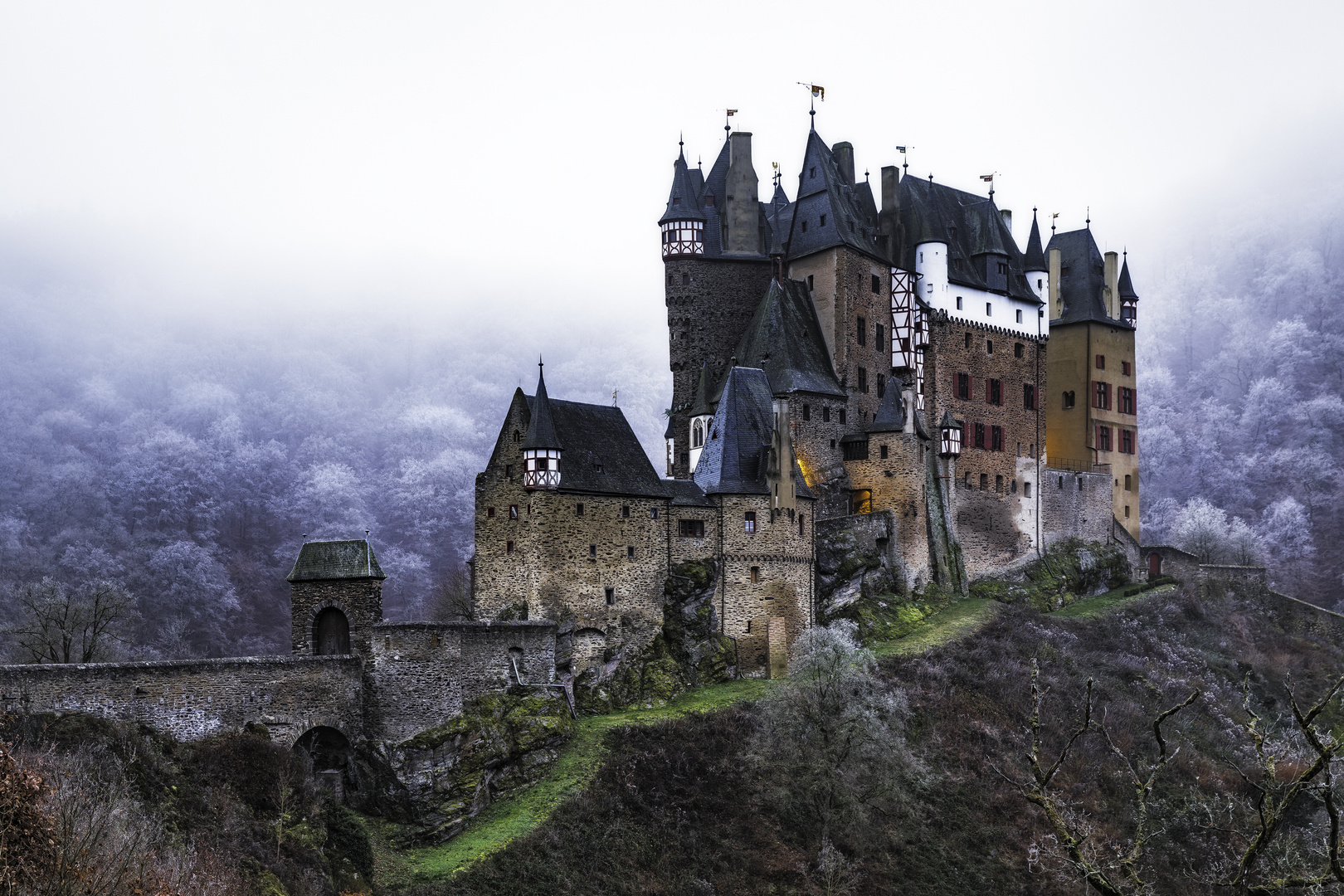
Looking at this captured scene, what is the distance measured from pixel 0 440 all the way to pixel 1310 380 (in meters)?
124

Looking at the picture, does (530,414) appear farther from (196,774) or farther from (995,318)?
(995,318)

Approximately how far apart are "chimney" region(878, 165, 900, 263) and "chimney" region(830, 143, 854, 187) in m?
→ 1.73

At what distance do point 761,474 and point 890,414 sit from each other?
36.9 feet

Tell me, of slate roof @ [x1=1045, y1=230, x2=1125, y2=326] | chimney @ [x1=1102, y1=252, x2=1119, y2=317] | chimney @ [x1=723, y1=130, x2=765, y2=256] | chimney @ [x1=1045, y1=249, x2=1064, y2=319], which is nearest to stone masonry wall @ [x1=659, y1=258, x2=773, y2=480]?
chimney @ [x1=723, y1=130, x2=765, y2=256]

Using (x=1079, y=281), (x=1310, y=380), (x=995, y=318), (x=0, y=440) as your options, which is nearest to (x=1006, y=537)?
(x=995, y=318)

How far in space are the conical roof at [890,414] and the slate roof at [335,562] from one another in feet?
85.7

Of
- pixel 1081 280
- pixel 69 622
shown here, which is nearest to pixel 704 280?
pixel 1081 280

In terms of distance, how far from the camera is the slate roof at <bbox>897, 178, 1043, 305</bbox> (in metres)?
67.1

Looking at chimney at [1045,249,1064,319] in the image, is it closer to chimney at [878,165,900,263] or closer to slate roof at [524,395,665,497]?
chimney at [878,165,900,263]

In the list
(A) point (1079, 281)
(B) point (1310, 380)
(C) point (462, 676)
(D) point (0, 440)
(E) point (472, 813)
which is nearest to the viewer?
(E) point (472, 813)

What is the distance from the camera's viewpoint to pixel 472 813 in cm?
4003

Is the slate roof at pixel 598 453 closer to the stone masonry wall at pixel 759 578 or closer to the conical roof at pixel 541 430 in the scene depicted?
the conical roof at pixel 541 430

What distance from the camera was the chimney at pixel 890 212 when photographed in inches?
2630

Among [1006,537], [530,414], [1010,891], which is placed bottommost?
[1010,891]
